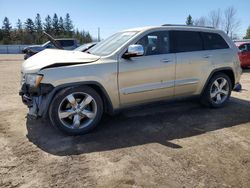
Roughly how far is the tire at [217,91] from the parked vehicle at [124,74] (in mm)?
22

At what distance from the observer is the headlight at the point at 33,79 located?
410cm

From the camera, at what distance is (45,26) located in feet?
257

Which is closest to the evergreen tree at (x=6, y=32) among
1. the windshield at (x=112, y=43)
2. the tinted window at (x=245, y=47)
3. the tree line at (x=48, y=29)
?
the tree line at (x=48, y=29)

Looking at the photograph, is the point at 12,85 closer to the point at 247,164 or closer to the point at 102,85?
the point at 102,85

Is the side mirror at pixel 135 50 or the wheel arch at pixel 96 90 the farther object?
the side mirror at pixel 135 50

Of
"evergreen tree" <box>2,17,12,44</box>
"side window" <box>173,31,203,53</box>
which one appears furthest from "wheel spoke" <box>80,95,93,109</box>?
"evergreen tree" <box>2,17,12,44</box>

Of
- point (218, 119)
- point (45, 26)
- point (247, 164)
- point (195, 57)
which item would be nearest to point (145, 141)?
point (247, 164)

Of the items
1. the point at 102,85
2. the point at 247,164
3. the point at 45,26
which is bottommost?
the point at 247,164

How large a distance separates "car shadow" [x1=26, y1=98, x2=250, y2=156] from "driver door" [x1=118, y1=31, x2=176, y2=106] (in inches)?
11.0

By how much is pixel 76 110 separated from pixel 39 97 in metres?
0.63

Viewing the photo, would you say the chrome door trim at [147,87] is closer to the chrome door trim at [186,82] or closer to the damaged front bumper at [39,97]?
the chrome door trim at [186,82]

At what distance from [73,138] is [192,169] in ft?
6.43

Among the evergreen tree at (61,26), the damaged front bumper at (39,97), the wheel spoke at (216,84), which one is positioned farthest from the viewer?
the evergreen tree at (61,26)

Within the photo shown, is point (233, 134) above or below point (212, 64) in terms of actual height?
below
